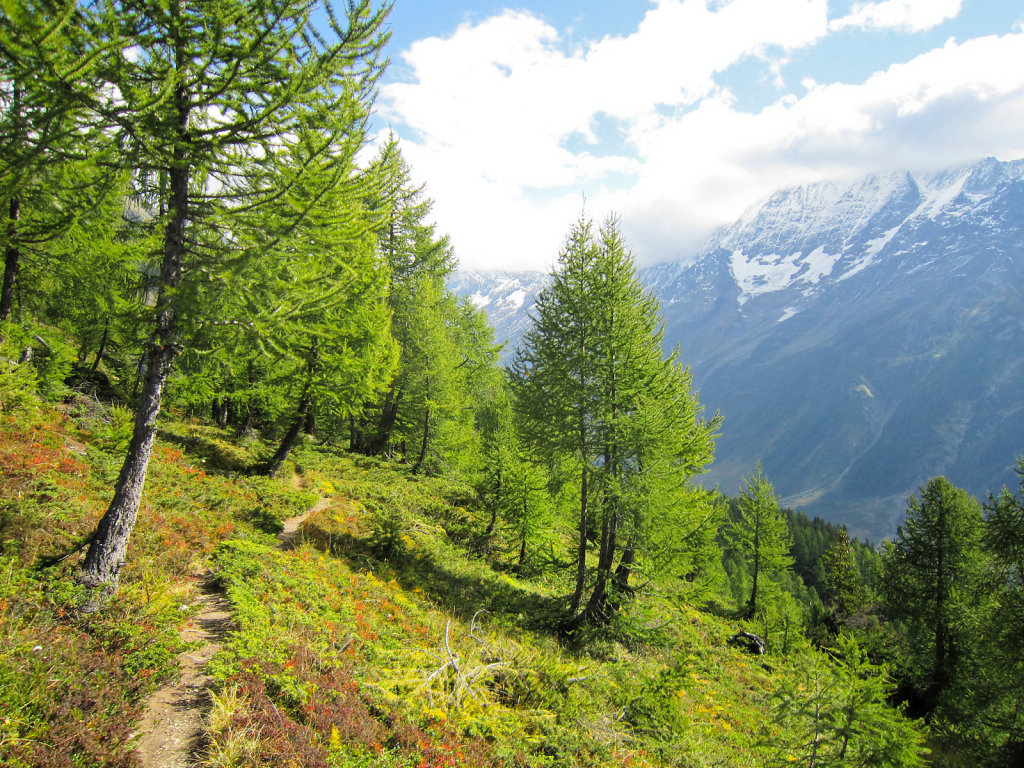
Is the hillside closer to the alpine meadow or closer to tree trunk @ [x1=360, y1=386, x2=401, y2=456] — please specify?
the alpine meadow

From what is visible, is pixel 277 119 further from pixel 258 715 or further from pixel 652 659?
pixel 652 659

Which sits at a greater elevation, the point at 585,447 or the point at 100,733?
the point at 585,447

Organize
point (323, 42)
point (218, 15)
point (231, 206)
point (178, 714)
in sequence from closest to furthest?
point (178, 714), point (218, 15), point (323, 42), point (231, 206)

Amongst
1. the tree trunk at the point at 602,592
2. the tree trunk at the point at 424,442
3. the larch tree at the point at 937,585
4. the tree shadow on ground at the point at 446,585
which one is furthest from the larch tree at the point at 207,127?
the larch tree at the point at 937,585

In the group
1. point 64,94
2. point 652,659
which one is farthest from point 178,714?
point 652,659

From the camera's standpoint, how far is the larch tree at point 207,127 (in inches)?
222

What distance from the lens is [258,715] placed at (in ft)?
16.8

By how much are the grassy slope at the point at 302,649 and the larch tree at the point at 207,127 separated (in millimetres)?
1341

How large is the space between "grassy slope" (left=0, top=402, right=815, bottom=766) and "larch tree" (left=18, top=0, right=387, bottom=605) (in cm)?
134

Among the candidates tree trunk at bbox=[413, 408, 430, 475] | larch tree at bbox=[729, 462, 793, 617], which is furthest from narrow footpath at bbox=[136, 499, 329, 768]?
larch tree at bbox=[729, 462, 793, 617]

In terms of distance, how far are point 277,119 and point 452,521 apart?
57.1 ft

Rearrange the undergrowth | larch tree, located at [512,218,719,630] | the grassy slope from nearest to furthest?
the undergrowth
the grassy slope
larch tree, located at [512,218,719,630]

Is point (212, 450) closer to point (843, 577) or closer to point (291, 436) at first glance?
point (291, 436)

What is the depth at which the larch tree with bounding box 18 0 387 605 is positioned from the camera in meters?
5.63
